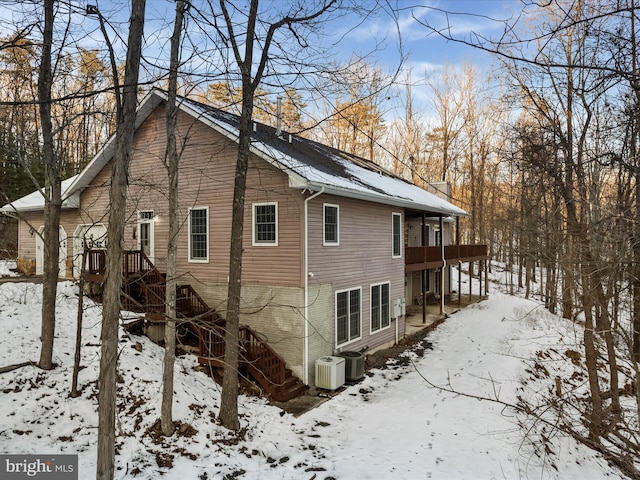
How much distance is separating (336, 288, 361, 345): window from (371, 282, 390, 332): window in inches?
46.1

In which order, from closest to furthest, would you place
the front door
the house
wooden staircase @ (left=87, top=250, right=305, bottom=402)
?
1. wooden staircase @ (left=87, top=250, right=305, bottom=402)
2. the house
3. the front door

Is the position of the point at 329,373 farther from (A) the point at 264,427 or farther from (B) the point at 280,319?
(A) the point at 264,427

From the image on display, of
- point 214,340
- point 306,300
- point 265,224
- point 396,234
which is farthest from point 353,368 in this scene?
point 396,234

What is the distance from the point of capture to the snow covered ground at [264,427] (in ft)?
22.4

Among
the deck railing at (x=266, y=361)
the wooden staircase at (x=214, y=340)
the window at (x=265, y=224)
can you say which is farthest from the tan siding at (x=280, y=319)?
the window at (x=265, y=224)

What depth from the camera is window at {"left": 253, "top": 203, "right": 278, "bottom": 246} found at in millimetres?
11086

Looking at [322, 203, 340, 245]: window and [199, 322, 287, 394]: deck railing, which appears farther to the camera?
[322, 203, 340, 245]: window

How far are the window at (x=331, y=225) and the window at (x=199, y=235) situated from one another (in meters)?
3.70

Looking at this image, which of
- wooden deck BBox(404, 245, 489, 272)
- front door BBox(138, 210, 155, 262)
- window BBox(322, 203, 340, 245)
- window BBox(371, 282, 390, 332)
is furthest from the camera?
wooden deck BBox(404, 245, 489, 272)

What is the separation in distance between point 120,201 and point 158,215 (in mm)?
9778

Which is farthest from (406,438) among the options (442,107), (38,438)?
(442,107)

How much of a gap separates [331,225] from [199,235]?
4.17 meters

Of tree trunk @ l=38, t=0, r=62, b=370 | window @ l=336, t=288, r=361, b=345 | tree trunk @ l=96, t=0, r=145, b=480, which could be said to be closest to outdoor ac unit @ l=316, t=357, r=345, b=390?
window @ l=336, t=288, r=361, b=345

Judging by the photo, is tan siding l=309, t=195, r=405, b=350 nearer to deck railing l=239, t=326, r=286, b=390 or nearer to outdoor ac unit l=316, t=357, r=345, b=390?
outdoor ac unit l=316, t=357, r=345, b=390
